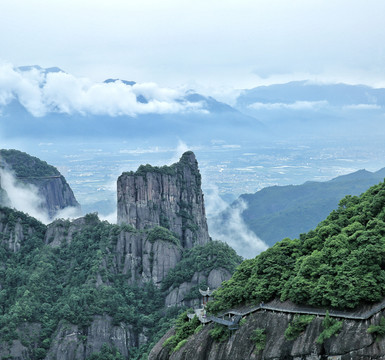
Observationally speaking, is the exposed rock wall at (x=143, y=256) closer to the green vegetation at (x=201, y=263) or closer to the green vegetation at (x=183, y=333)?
the green vegetation at (x=201, y=263)

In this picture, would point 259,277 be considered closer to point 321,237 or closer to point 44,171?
point 321,237

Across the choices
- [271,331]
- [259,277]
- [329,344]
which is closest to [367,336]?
[329,344]

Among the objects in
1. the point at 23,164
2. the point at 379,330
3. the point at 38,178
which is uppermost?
the point at 23,164

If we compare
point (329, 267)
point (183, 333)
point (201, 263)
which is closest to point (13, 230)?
point (201, 263)

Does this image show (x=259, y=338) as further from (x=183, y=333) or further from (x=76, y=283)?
(x=76, y=283)

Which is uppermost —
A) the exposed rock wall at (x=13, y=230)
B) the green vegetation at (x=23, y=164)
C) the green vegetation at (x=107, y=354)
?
the green vegetation at (x=23, y=164)

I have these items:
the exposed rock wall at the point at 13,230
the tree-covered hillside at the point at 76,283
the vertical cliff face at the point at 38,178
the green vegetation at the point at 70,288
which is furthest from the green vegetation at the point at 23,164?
the green vegetation at the point at 70,288

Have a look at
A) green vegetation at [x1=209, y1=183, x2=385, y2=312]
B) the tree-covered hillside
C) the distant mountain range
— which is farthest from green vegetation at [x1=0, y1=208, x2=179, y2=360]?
the distant mountain range
